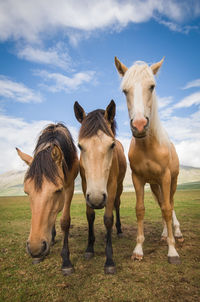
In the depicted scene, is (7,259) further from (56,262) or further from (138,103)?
(138,103)

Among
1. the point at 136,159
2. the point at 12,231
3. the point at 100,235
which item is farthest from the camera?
the point at 12,231

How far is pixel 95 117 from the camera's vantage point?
3.57m

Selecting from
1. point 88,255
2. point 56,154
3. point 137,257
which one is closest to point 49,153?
point 56,154

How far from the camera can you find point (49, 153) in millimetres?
3182

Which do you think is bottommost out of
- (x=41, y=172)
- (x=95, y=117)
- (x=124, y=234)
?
(x=124, y=234)

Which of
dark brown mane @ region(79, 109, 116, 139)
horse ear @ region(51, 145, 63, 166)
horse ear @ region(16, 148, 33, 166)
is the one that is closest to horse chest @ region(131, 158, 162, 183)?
dark brown mane @ region(79, 109, 116, 139)

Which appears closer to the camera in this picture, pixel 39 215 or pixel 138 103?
pixel 39 215

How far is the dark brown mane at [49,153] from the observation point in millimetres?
2900

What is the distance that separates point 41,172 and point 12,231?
16.0 ft

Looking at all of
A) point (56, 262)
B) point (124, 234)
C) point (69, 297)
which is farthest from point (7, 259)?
point (124, 234)

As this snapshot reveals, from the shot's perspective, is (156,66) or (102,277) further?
(156,66)

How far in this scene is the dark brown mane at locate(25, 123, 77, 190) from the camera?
290cm

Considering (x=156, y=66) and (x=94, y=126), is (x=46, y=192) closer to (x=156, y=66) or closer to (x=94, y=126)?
(x=94, y=126)

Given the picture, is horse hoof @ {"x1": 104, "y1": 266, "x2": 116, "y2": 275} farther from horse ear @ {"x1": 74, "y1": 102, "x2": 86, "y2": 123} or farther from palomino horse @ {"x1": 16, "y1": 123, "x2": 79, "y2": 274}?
horse ear @ {"x1": 74, "y1": 102, "x2": 86, "y2": 123}
